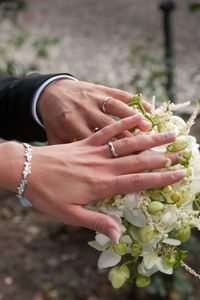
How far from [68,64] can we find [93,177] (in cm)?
615

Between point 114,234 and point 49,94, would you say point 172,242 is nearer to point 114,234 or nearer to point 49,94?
point 114,234

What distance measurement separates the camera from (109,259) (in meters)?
1.23

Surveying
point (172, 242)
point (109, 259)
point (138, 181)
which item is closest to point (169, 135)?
point (138, 181)

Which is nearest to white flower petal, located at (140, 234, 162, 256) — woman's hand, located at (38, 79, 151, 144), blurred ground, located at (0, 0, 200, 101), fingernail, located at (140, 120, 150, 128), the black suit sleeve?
fingernail, located at (140, 120, 150, 128)

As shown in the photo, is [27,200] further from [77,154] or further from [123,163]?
[123,163]

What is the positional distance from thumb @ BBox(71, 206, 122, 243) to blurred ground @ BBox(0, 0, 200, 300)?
843mm

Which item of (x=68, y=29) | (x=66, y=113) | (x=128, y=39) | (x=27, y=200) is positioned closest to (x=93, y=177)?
(x=27, y=200)

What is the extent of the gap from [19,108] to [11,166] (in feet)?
2.12

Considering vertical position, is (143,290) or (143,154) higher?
(143,154)

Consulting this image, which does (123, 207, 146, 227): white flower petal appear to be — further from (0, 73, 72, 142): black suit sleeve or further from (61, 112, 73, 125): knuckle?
(0, 73, 72, 142): black suit sleeve

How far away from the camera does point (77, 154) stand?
1298 millimetres

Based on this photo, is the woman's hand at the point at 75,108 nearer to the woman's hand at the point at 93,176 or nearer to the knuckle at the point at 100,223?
the woman's hand at the point at 93,176

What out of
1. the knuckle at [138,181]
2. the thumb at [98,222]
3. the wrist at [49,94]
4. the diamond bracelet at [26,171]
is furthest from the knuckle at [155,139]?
the wrist at [49,94]

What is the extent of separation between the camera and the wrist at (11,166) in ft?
4.03
